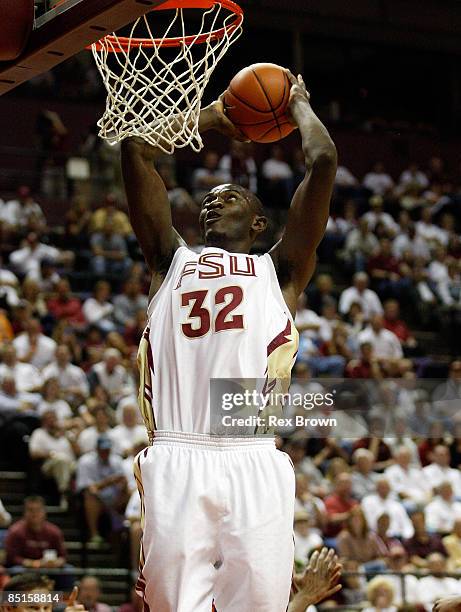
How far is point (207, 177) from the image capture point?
1498 centimetres

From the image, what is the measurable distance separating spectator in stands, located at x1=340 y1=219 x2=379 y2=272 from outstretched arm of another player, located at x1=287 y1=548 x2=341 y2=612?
35.4 ft

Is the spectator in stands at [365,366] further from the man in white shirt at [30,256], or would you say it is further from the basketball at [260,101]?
the basketball at [260,101]

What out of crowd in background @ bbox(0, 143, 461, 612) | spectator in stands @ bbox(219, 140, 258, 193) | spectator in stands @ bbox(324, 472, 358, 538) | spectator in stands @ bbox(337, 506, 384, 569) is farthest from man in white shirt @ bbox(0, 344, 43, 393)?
spectator in stands @ bbox(219, 140, 258, 193)

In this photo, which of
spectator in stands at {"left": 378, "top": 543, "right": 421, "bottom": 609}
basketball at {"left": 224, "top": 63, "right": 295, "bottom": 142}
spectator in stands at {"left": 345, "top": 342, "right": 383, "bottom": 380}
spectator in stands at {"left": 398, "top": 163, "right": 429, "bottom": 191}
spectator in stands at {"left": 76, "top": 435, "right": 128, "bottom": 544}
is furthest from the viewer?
spectator in stands at {"left": 398, "top": 163, "right": 429, "bottom": 191}

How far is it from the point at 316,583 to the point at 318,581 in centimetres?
1

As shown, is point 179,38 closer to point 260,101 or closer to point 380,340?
point 260,101

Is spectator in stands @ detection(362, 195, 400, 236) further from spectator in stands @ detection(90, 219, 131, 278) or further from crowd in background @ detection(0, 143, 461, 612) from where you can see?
spectator in stands @ detection(90, 219, 131, 278)

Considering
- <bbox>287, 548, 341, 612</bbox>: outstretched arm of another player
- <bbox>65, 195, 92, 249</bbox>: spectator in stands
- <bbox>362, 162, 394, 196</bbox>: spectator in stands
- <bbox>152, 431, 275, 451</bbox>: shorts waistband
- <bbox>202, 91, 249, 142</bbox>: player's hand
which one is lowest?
<bbox>287, 548, 341, 612</bbox>: outstretched arm of another player

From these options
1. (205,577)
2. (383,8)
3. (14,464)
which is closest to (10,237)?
(14,464)

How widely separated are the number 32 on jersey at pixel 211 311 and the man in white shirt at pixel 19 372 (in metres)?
6.75

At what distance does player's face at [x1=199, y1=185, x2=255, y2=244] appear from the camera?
4.10 meters

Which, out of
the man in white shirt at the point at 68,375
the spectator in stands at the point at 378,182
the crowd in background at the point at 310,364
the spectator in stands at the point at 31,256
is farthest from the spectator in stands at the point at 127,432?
the spectator in stands at the point at 378,182

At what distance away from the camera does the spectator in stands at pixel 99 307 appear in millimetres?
12133

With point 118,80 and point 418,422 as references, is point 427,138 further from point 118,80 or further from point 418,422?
point 118,80
